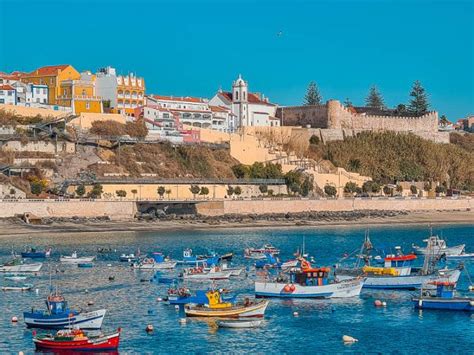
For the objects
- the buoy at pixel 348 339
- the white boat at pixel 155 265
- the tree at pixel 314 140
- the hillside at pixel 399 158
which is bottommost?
the buoy at pixel 348 339

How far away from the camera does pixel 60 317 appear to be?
106ft

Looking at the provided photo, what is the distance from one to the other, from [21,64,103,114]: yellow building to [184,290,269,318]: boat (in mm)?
57358

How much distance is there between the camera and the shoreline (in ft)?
218

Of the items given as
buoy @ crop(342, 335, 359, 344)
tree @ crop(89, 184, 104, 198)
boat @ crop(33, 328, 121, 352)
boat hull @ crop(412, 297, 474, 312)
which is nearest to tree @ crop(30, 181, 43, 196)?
tree @ crop(89, 184, 104, 198)

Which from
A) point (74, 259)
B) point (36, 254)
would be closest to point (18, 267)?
point (74, 259)

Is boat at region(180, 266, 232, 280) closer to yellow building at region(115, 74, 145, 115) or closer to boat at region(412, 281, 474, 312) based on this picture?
boat at region(412, 281, 474, 312)

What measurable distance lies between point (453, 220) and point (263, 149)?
20.6 metres

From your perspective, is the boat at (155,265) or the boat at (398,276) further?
the boat at (155,265)

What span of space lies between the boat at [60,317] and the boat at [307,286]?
971 centimetres

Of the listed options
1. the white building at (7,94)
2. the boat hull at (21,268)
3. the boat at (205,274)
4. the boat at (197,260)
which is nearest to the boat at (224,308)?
the boat at (205,274)

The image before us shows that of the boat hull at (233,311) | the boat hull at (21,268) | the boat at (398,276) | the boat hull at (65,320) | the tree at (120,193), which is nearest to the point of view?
the boat hull at (65,320)

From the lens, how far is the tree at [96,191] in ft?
244

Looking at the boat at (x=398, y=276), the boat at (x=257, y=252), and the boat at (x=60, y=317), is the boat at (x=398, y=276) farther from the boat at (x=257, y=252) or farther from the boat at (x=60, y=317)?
the boat at (x=60, y=317)

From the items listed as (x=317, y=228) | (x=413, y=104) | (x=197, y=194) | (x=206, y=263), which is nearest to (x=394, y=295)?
(x=206, y=263)
